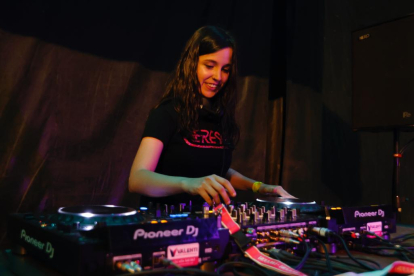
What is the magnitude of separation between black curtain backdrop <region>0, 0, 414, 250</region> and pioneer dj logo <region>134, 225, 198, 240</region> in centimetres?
Answer: 128

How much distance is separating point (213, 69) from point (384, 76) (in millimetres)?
1145

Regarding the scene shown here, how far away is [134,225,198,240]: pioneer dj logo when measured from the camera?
2.14 feet

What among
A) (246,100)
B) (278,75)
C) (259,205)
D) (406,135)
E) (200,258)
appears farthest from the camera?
(406,135)

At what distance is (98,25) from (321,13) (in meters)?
1.82

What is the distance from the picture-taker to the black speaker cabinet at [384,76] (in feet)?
6.53

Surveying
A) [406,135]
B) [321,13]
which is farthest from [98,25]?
[406,135]

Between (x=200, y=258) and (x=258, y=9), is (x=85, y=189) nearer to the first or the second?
(x=200, y=258)

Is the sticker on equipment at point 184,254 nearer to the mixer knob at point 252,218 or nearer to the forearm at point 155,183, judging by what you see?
the mixer knob at point 252,218

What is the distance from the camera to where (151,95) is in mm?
2121

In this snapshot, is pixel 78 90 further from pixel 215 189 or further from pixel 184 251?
pixel 184 251

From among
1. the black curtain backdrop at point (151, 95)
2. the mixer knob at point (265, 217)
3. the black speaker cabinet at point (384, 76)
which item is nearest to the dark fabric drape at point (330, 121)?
the black curtain backdrop at point (151, 95)

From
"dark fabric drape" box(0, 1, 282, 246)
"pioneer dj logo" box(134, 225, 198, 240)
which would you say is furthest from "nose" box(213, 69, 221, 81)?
"pioneer dj logo" box(134, 225, 198, 240)

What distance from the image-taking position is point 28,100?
1.72m

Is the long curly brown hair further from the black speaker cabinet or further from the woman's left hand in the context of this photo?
the black speaker cabinet
